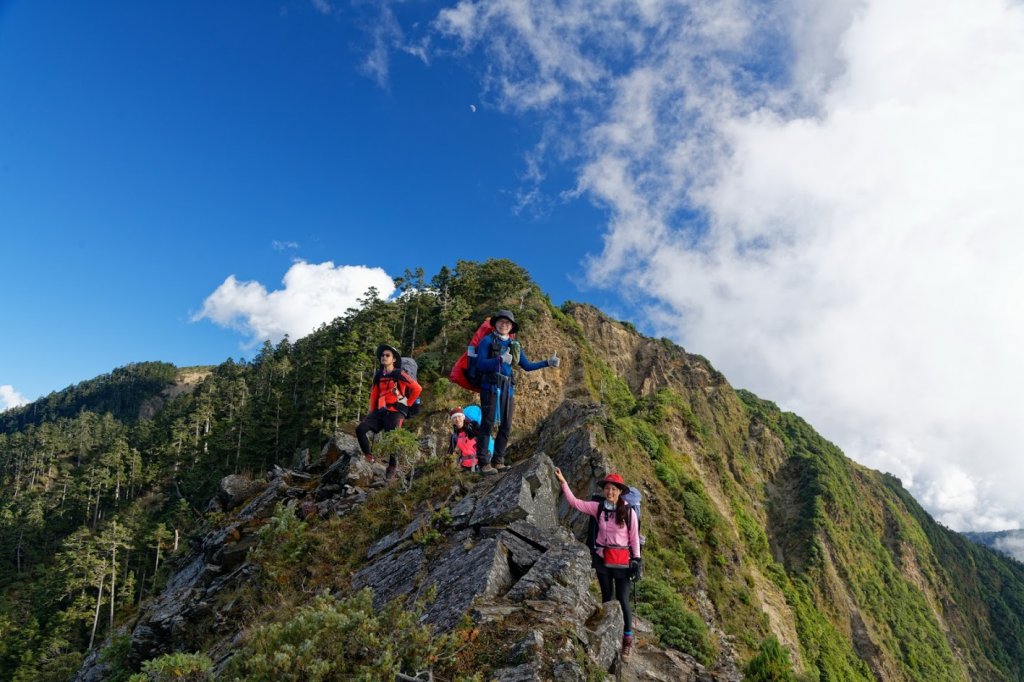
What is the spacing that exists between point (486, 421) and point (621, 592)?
12.2 feet

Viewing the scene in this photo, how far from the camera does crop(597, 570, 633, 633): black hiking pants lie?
21.4 feet

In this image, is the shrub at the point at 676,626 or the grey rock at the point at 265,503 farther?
the grey rock at the point at 265,503

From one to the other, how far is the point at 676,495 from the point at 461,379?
1758cm

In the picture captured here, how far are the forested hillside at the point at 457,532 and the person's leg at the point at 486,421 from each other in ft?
1.85

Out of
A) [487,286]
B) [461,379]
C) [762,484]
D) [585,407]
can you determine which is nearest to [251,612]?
[461,379]

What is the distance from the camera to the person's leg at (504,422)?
9.36 meters

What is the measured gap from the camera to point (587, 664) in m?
Answer: 4.74

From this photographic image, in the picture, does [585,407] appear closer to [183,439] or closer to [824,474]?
[183,439]

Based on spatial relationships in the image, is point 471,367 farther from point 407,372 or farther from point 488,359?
point 407,372

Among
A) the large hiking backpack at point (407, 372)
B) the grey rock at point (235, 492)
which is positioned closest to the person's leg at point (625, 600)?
the large hiking backpack at point (407, 372)

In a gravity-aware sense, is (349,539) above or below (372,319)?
below

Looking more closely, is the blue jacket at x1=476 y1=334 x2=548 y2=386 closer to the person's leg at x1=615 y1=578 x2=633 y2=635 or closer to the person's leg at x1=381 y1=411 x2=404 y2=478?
the person's leg at x1=381 y1=411 x2=404 y2=478

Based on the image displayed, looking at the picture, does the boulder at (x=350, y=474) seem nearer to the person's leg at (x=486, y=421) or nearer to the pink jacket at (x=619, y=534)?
the person's leg at (x=486, y=421)

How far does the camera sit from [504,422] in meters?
9.59
